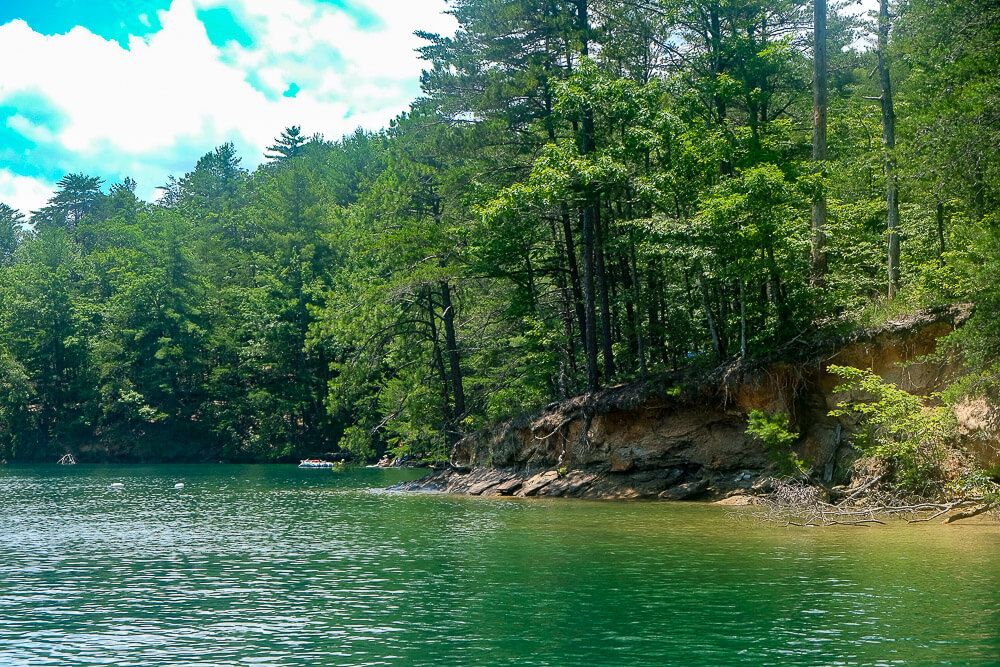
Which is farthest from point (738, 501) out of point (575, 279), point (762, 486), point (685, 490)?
point (575, 279)

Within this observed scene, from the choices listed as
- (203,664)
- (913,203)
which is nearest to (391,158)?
(913,203)

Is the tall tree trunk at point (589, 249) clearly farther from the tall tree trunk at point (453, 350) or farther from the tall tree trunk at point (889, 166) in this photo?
the tall tree trunk at point (889, 166)

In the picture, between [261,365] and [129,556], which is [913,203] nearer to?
[129,556]

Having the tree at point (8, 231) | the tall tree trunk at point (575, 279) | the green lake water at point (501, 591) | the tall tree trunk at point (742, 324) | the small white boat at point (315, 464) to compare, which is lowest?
the small white boat at point (315, 464)

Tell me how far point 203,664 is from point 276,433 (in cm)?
6087

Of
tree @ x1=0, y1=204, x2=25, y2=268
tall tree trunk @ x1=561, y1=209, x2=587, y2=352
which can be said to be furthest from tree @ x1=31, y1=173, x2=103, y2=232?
tall tree trunk @ x1=561, y1=209, x2=587, y2=352

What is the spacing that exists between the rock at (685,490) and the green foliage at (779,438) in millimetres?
2328

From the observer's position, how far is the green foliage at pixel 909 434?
864 inches

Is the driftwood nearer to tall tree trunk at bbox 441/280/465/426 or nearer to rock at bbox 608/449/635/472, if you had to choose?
rock at bbox 608/449/635/472

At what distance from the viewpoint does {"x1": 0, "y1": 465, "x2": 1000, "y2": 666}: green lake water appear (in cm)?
1104

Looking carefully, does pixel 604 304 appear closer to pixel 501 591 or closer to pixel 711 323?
pixel 711 323

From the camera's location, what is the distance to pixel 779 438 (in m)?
25.9

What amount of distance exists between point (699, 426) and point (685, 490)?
6.69 ft

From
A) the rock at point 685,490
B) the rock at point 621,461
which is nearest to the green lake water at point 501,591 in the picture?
the rock at point 685,490
